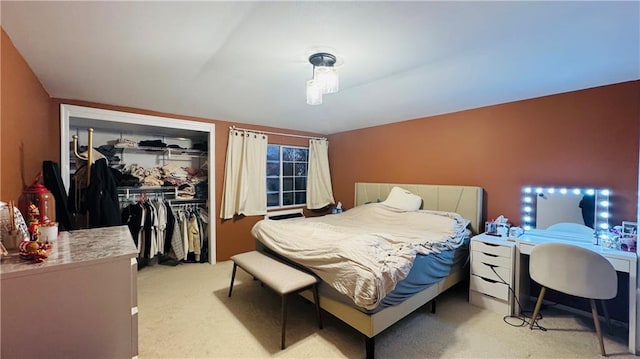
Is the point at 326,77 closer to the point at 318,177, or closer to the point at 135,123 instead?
the point at 135,123

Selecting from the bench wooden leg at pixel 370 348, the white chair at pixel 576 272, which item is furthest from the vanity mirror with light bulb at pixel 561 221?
the bench wooden leg at pixel 370 348

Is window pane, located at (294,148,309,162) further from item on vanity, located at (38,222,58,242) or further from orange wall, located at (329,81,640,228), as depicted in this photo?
item on vanity, located at (38,222,58,242)

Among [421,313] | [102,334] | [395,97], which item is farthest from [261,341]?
[395,97]

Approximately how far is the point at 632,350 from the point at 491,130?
223 centimetres

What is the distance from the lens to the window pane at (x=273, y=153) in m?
4.57

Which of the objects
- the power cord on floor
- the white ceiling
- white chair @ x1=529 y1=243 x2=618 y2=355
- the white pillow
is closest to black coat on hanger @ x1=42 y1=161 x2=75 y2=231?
the white ceiling

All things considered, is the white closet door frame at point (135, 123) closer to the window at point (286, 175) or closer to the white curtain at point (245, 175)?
the white curtain at point (245, 175)

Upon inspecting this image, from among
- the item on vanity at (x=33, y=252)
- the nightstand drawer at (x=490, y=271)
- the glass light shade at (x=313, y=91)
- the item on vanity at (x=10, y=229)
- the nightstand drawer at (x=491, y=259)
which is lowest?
the nightstand drawer at (x=490, y=271)

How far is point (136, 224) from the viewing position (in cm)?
343

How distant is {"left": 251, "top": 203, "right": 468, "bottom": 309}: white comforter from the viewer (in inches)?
70.7

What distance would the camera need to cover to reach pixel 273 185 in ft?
15.3

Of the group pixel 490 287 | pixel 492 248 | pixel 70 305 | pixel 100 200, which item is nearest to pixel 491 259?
pixel 492 248

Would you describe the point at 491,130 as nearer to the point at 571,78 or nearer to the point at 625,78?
the point at 571,78

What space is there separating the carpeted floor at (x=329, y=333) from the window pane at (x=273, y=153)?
2.41m
